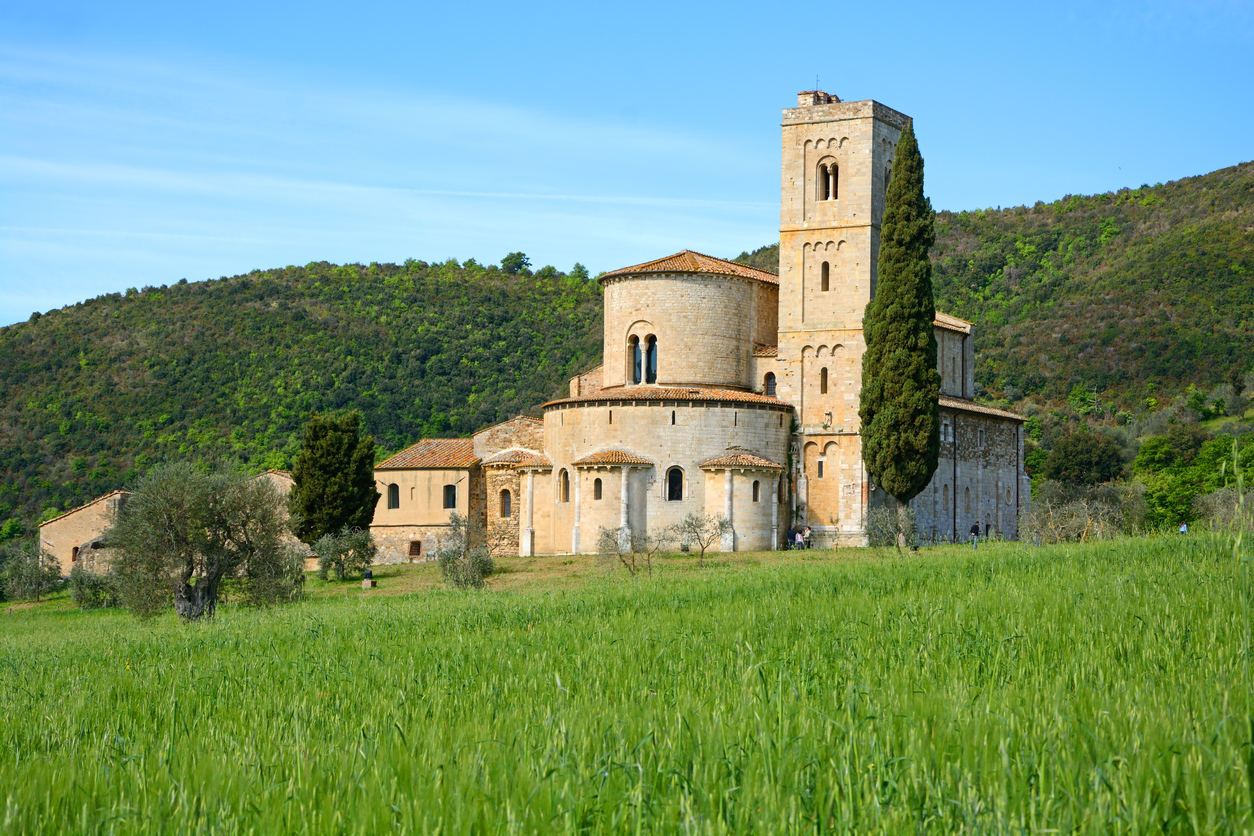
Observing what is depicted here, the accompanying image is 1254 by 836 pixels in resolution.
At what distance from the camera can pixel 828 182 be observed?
4244cm

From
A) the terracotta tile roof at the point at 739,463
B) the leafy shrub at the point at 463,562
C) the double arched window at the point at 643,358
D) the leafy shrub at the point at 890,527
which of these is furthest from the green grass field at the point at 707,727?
the double arched window at the point at 643,358

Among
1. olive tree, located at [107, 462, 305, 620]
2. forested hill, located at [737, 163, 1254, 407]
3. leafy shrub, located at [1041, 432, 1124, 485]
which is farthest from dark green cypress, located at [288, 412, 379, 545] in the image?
forested hill, located at [737, 163, 1254, 407]

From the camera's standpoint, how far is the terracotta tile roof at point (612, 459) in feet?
127

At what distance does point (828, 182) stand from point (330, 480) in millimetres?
21283

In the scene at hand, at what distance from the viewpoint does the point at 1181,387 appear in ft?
232

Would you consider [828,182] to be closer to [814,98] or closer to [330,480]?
[814,98]

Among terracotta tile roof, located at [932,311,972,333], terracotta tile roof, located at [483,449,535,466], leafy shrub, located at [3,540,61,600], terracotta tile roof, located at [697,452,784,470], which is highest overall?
terracotta tile roof, located at [932,311,972,333]

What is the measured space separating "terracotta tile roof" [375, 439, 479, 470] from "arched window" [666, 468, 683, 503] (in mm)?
11569

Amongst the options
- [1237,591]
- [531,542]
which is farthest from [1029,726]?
Result: [531,542]

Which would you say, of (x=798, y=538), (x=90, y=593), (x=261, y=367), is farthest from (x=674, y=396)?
(x=261, y=367)

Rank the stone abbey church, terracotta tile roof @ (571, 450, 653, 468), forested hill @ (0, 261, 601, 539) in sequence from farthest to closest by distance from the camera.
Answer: forested hill @ (0, 261, 601, 539) < the stone abbey church < terracotta tile roof @ (571, 450, 653, 468)

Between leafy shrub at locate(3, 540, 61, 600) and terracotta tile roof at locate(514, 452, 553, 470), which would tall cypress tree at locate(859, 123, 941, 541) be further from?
leafy shrub at locate(3, 540, 61, 600)

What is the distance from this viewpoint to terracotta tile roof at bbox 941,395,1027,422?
141 ft

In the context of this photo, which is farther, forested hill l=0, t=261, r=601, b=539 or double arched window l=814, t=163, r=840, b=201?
forested hill l=0, t=261, r=601, b=539
